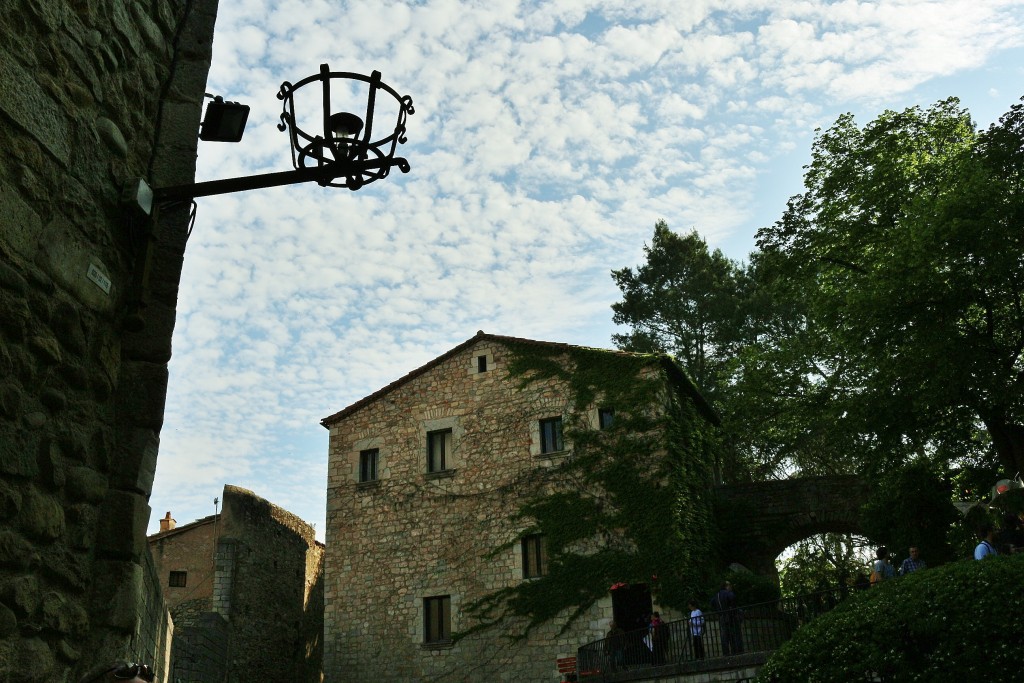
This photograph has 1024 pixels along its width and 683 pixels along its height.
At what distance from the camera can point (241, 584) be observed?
2436 cm

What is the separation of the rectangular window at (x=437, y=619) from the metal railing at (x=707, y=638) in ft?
14.2

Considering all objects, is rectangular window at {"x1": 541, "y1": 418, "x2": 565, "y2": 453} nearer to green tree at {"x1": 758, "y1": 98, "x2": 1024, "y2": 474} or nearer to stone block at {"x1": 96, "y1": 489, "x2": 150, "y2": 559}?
green tree at {"x1": 758, "y1": 98, "x2": 1024, "y2": 474}

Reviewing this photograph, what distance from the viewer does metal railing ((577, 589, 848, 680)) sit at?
1594 cm

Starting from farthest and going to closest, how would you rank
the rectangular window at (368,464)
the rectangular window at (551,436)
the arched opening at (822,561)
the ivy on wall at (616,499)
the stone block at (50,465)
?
the arched opening at (822,561)
the rectangular window at (368,464)
the rectangular window at (551,436)
the ivy on wall at (616,499)
the stone block at (50,465)

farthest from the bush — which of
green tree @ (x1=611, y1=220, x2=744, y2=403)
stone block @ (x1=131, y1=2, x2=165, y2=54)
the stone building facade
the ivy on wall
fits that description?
green tree @ (x1=611, y1=220, x2=744, y2=403)

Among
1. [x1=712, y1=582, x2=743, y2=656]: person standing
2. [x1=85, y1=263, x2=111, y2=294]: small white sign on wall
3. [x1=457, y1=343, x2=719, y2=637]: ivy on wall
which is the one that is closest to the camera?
[x1=85, y1=263, x2=111, y2=294]: small white sign on wall

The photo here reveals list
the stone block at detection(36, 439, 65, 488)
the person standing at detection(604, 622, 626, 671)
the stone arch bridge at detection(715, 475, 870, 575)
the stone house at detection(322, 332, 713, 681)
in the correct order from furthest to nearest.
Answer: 1. the stone arch bridge at detection(715, 475, 870, 575)
2. the stone house at detection(322, 332, 713, 681)
3. the person standing at detection(604, 622, 626, 671)
4. the stone block at detection(36, 439, 65, 488)

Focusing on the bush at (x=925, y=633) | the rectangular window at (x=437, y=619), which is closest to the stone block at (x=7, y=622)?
the bush at (x=925, y=633)

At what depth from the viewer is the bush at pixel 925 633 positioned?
10008mm

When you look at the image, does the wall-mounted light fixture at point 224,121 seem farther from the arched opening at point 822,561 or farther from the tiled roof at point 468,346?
the arched opening at point 822,561

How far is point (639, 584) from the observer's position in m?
20.4

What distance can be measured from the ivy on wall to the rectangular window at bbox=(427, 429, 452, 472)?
2.68 metres

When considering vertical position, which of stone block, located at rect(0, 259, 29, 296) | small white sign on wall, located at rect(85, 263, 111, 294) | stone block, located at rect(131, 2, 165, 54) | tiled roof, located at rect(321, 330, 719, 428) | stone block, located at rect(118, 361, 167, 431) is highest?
tiled roof, located at rect(321, 330, 719, 428)

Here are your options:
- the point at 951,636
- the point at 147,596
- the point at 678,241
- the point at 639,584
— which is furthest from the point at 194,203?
the point at 678,241
